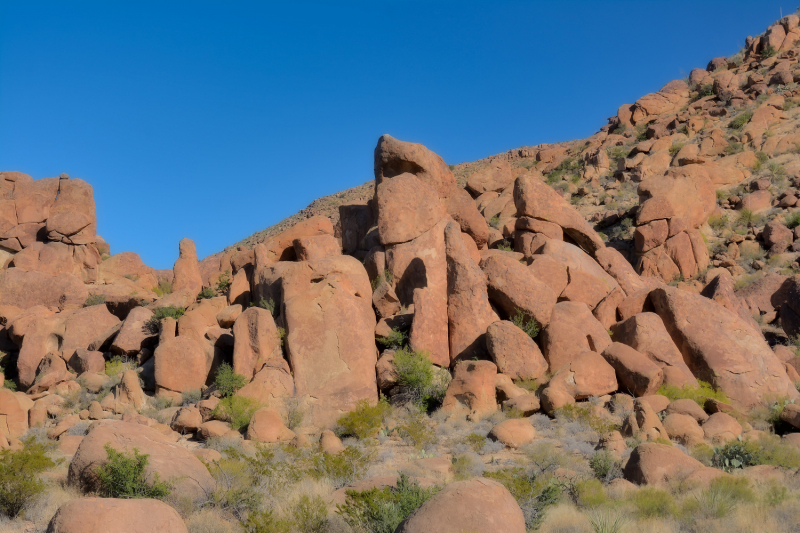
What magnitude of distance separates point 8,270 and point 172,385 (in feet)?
37.6

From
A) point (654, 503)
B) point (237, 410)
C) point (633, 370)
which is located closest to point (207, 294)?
point (237, 410)

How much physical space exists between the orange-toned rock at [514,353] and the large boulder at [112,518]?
959 cm

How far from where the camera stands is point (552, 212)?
19.8m

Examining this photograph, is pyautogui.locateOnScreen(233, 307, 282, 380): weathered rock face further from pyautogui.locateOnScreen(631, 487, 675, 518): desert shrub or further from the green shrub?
pyautogui.locateOnScreen(631, 487, 675, 518): desert shrub

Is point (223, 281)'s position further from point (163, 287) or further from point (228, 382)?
point (228, 382)

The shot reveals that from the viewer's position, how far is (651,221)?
75.0ft

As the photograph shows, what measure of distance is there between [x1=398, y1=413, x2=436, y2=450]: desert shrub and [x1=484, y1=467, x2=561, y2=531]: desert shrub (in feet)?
11.0

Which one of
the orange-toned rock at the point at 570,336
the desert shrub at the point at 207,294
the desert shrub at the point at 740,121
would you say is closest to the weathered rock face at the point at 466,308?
the orange-toned rock at the point at 570,336

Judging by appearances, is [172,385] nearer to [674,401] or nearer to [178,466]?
[178,466]

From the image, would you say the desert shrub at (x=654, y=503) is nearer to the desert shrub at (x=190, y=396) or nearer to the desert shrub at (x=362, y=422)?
the desert shrub at (x=362, y=422)

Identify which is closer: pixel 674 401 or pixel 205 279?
pixel 674 401

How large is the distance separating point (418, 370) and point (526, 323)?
129 inches

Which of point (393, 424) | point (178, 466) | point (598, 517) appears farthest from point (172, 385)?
point (598, 517)

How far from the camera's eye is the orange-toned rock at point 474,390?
13.5 meters
